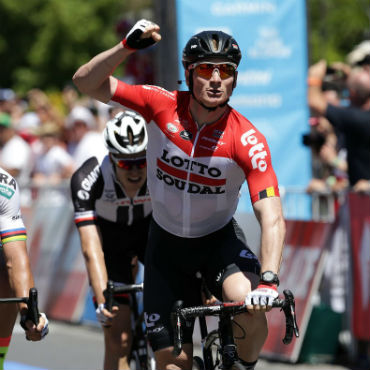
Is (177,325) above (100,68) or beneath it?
beneath

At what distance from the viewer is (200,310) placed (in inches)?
212

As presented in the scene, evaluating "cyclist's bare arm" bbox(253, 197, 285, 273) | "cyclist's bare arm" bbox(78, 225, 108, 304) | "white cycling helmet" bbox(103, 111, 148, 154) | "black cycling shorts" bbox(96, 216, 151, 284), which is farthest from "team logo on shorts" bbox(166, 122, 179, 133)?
"black cycling shorts" bbox(96, 216, 151, 284)

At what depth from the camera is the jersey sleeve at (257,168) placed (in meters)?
5.54

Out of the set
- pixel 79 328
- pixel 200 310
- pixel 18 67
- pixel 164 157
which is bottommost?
pixel 79 328

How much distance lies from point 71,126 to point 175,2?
246 cm

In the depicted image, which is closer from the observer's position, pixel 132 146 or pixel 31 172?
pixel 132 146

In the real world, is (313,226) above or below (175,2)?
below

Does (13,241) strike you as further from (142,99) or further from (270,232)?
(270,232)

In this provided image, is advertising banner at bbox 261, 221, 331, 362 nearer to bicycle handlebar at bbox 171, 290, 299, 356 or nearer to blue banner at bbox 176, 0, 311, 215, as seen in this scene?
blue banner at bbox 176, 0, 311, 215

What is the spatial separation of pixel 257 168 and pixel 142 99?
81 centimetres

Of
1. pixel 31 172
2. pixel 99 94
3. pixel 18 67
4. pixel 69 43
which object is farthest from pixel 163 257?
pixel 18 67

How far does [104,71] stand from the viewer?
223 inches

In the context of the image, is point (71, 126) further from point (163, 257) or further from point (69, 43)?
point (69, 43)

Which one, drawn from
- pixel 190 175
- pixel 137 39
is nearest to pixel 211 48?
pixel 137 39
